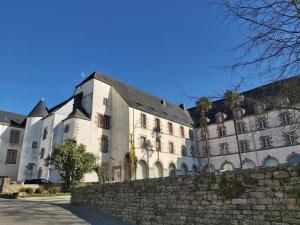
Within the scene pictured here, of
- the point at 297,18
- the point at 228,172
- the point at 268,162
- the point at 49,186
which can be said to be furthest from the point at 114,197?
the point at 268,162

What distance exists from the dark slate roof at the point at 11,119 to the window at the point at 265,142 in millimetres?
A: 31214

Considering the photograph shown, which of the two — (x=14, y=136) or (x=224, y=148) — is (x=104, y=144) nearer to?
(x=14, y=136)

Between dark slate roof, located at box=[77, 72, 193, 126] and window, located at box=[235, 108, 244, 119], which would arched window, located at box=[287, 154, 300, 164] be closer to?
window, located at box=[235, 108, 244, 119]

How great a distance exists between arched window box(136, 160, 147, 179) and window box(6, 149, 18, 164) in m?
17.0

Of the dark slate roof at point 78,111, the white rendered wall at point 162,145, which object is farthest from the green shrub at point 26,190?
the white rendered wall at point 162,145

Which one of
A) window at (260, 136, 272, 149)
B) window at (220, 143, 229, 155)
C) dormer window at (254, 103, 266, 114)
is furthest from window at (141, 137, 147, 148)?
dormer window at (254, 103, 266, 114)

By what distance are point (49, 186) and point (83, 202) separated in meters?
9.56

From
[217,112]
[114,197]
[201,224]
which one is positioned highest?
[217,112]

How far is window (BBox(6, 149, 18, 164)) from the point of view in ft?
109

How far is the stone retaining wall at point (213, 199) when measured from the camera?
687cm

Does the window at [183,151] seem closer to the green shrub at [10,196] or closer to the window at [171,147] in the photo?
the window at [171,147]

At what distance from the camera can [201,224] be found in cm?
868

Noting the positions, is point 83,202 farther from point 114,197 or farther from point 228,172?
point 228,172

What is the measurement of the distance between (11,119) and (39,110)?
17.5 feet
